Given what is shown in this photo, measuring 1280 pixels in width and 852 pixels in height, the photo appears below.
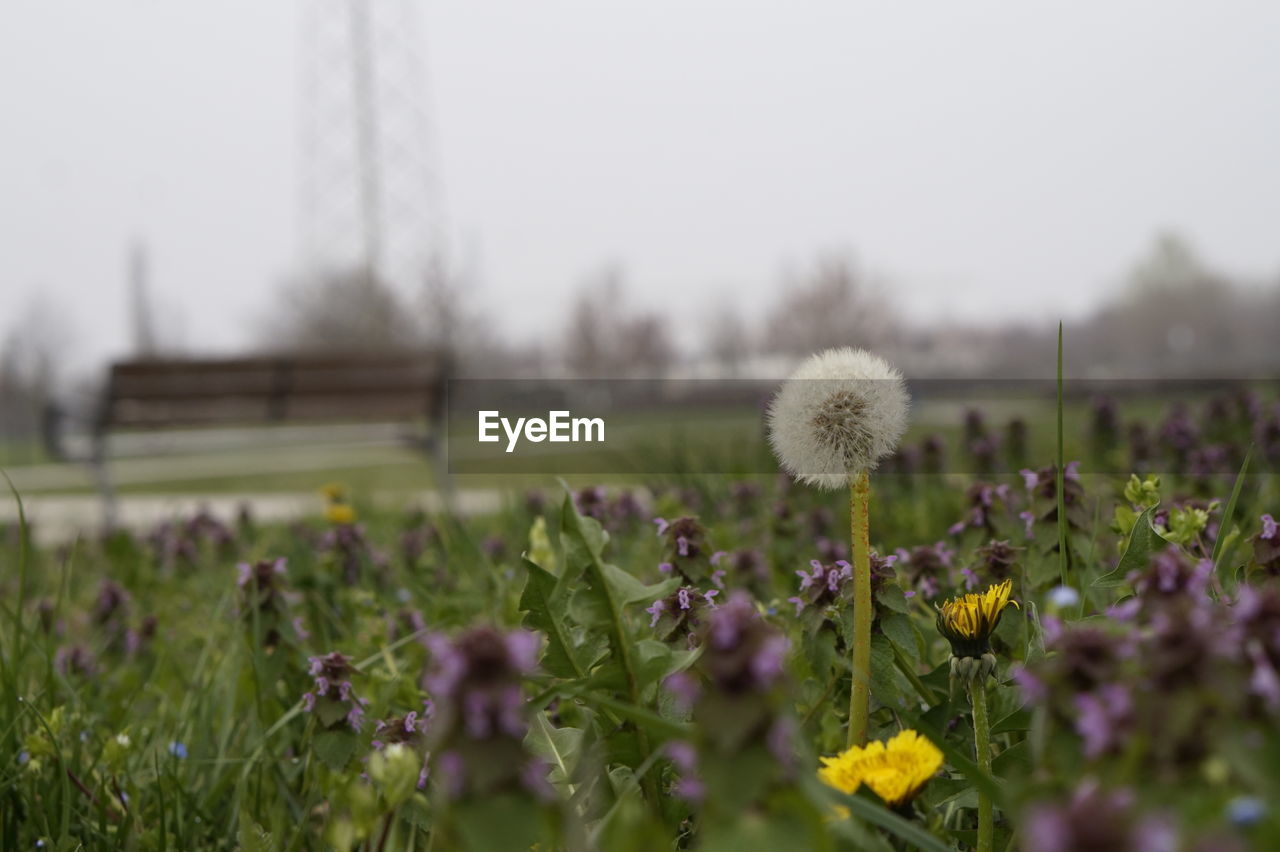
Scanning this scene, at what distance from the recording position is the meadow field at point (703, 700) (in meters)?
0.59

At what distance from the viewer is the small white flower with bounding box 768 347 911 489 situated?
3.48ft

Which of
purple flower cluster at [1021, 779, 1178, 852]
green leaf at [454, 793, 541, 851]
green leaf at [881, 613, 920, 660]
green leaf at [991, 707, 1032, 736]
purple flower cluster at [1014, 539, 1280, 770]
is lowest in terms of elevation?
green leaf at [991, 707, 1032, 736]

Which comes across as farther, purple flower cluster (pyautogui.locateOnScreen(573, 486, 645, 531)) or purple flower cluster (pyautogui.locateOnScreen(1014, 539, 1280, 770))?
purple flower cluster (pyautogui.locateOnScreen(573, 486, 645, 531))

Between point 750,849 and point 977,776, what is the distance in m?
0.27

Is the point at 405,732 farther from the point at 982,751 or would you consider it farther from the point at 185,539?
the point at 185,539

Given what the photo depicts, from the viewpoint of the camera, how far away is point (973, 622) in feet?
3.81

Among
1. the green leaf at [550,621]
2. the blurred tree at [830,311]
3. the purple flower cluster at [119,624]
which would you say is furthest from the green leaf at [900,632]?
the blurred tree at [830,311]

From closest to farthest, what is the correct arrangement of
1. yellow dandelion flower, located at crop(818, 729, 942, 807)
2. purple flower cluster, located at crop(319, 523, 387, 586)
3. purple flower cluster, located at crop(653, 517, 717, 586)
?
yellow dandelion flower, located at crop(818, 729, 942, 807) → purple flower cluster, located at crop(653, 517, 717, 586) → purple flower cluster, located at crop(319, 523, 387, 586)

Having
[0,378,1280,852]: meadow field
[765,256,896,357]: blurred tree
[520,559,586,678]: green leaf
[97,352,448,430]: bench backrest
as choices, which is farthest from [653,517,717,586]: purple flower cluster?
[765,256,896,357]: blurred tree

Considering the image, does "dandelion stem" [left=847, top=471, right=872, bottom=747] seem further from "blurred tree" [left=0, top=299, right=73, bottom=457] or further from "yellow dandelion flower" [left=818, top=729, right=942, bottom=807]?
"blurred tree" [left=0, top=299, right=73, bottom=457]

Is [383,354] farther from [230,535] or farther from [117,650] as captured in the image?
[117,650]

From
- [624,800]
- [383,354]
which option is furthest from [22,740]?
[383,354]

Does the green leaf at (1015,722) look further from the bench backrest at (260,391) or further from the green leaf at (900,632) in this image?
the bench backrest at (260,391)

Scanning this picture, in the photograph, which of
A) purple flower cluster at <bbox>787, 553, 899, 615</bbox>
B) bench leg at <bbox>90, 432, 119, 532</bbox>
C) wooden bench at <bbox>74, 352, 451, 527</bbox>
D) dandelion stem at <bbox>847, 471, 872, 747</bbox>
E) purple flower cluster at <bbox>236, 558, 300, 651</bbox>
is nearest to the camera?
dandelion stem at <bbox>847, 471, 872, 747</bbox>
